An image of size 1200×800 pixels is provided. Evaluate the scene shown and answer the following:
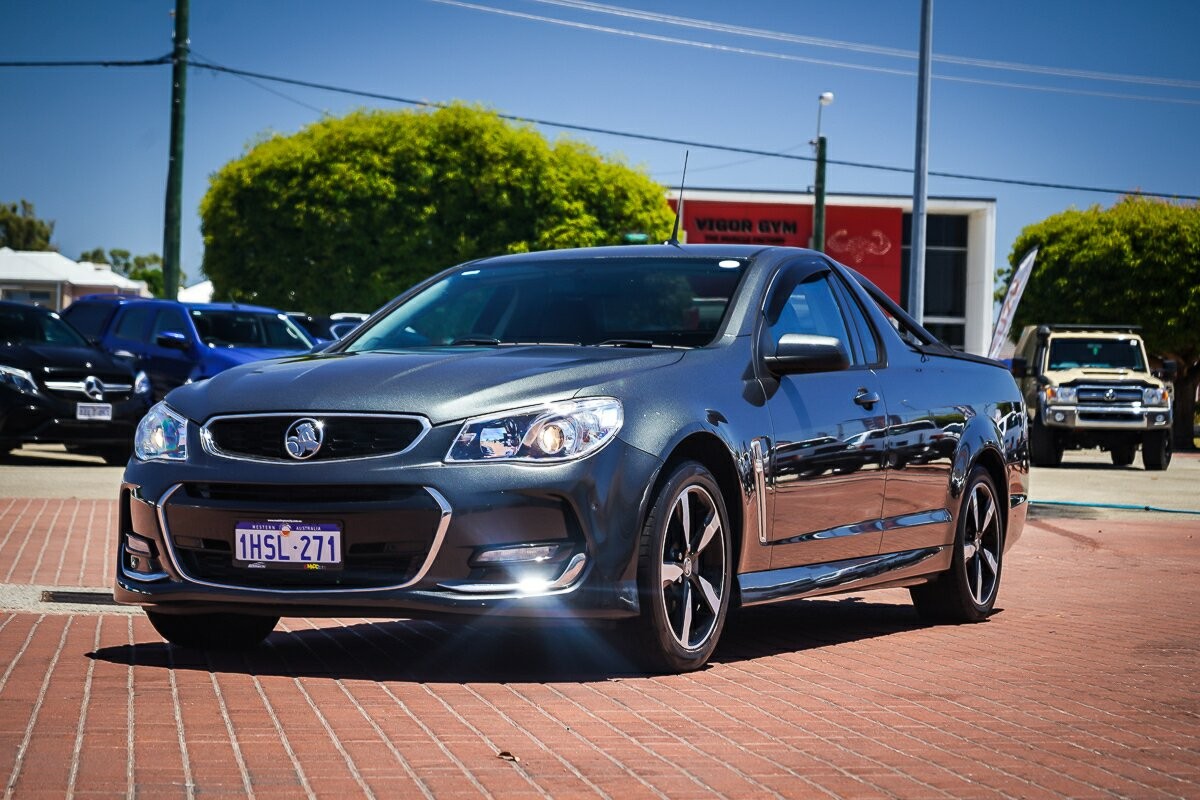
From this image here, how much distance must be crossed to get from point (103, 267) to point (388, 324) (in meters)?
126

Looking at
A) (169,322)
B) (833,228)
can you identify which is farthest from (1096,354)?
(833,228)

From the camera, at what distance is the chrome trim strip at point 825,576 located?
7.14 meters

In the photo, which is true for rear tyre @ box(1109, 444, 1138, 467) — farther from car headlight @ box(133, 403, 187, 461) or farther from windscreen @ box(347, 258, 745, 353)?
car headlight @ box(133, 403, 187, 461)

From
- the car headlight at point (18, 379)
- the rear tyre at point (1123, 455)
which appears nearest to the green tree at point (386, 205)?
the rear tyre at point (1123, 455)

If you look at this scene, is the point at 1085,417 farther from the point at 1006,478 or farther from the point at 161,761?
the point at 161,761

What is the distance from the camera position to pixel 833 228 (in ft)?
230

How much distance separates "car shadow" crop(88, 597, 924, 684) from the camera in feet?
21.7

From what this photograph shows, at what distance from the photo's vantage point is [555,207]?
4759cm

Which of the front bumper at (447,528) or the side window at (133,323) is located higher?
the side window at (133,323)

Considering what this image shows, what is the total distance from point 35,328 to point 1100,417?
1566 centimetres

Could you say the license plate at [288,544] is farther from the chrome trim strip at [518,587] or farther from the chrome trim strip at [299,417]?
the chrome trim strip at [518,587]

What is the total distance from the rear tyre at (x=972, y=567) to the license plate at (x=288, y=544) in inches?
144

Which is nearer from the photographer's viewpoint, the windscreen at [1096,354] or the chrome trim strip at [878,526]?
the chrome trim strip at [878,526]

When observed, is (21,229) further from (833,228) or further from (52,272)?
(833,228)
